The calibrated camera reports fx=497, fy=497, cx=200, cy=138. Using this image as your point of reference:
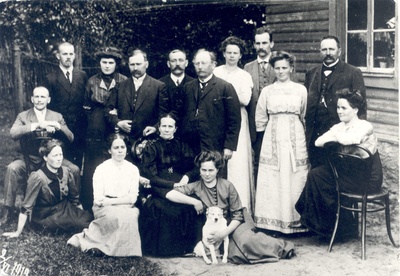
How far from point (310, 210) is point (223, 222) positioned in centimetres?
74

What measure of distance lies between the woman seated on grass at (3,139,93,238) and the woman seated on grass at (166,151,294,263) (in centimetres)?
91

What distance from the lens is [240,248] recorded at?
3.74m

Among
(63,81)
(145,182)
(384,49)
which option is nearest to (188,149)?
(145,182)

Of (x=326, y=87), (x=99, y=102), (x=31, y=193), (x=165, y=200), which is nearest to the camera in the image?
(x=165, y=200)

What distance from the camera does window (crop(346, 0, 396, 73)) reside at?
16.3 feet

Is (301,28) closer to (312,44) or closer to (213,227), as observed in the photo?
(312,44)

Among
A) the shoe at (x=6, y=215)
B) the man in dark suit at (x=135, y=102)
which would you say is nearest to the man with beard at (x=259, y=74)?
the man in dark suit at (x=135, y=102)

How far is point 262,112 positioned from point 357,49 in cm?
171

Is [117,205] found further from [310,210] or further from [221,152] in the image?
[310,210]

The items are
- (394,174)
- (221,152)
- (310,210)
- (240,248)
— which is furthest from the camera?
(394,174)

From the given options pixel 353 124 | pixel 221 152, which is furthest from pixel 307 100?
pixel 221 152

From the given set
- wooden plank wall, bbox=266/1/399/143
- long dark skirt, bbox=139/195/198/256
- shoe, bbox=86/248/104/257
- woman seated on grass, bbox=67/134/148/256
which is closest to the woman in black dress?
long dark skirt, bbox=139/195/198/256

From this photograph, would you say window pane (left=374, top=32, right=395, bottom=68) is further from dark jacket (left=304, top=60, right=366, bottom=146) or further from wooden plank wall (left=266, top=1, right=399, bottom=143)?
dark jacket (left=304, top=60, right=366, bottom=146)

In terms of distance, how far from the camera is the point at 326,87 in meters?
4.30
